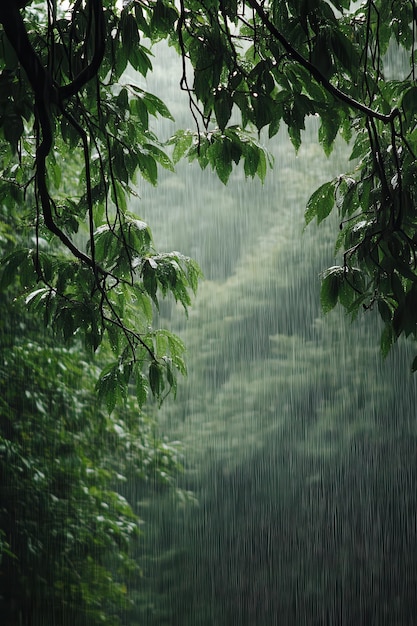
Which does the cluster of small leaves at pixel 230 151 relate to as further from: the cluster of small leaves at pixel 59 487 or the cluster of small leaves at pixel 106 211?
the cluster of small leaves at pixel 59 487

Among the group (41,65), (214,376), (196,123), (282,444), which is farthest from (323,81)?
(214,376)

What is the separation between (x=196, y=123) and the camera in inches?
49.0

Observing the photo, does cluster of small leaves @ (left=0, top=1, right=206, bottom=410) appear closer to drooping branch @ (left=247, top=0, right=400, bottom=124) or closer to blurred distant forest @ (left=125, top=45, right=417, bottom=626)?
drooping branch @ (left=247, top=0, right=400, bottom=124)

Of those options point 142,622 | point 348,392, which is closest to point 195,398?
point 348,392

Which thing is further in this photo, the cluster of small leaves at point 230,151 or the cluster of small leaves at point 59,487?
the cluster of small leaves at point 59,487

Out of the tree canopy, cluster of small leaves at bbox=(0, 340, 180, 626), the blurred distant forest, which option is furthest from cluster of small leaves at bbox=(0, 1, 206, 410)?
the blurred distant forest

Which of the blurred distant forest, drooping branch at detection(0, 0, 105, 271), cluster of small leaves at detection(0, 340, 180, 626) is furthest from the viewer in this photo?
the blurred distant forest

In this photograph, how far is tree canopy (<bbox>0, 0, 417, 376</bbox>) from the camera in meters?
1.16

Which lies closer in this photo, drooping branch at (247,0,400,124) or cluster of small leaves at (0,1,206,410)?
drooping branch at (247,0,400,124)

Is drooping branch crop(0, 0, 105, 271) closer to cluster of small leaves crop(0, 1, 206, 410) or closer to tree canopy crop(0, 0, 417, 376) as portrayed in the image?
tree canopy crop(0, 0, 417, 376)

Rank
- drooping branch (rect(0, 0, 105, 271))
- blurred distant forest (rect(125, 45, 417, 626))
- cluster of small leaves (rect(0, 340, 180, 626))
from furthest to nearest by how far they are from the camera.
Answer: blurred distant forest (rect(125, 45, 417, 626))
cluster of small leaves (rect(0, 340, 180, 626))
drooping branch (rect(0, 0, 105, 271))

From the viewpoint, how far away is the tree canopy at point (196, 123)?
1.16 metres

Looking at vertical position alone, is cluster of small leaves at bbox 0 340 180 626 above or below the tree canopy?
below

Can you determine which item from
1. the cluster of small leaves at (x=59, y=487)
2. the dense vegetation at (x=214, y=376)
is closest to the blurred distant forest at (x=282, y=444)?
the dense vegetation at (x=214, y=376)
